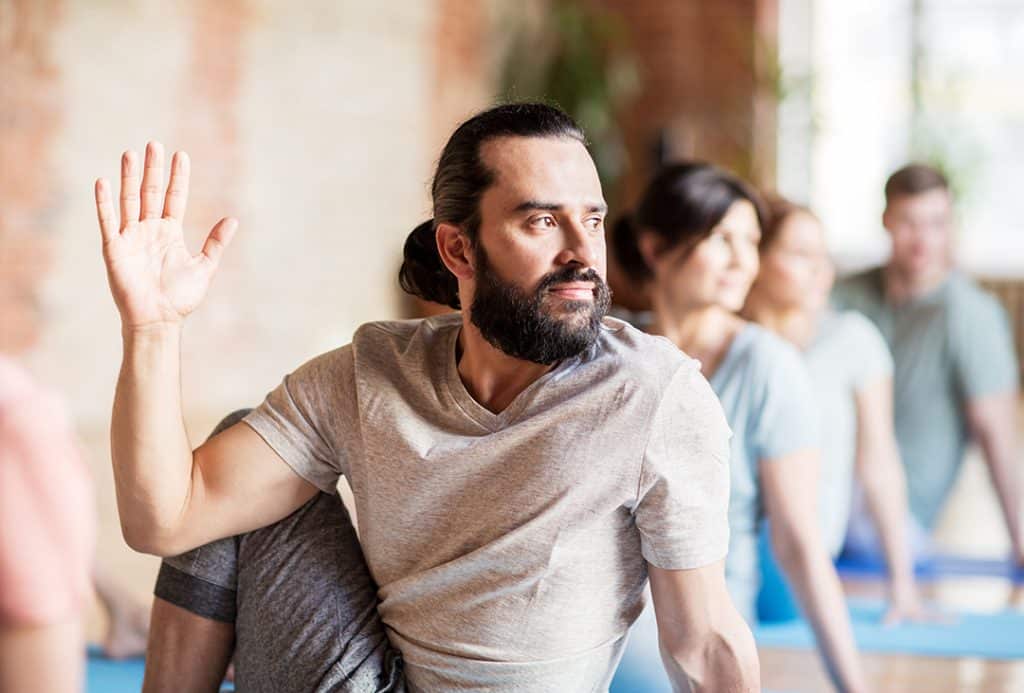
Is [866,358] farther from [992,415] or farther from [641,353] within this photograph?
[641,353]

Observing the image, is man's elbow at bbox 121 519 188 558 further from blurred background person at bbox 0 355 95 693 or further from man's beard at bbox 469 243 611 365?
blurred background person at bbox 0 355 95 693

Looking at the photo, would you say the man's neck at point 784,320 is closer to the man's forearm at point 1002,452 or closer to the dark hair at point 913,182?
the dark hair at point 913,182

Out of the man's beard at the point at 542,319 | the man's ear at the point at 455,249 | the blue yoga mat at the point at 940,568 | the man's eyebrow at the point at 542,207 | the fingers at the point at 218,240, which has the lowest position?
the blue yoga mat at the point at 940,568

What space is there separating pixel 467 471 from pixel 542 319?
0.69ft

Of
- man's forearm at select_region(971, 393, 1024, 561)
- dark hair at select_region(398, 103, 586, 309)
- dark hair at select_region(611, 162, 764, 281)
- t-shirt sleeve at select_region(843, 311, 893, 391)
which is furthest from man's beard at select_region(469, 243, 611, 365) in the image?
man's forearm at select_region(971, 393, 1024, 561)

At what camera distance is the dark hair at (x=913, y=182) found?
12.6 feet

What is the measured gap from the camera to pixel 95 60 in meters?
5.52

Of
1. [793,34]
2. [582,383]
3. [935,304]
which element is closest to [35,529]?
[582,383]

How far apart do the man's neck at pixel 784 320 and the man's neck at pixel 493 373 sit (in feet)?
5.04

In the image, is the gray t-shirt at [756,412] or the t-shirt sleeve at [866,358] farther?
the t-shirt sleeve at [866,358]

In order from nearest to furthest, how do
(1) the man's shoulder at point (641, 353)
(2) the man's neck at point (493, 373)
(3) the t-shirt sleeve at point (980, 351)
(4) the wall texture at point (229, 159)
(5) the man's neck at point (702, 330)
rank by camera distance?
1. (1) the man's shoulder at point (641, 353)
2. (2) the man's neck at point (493, 373)
3. (5) the man's neck at point (702, 330)
4. (3) the t-shirt sleeve at point (980, 351)
5. (4) the wall texture at point (229, 159)

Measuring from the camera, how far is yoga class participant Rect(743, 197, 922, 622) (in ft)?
10.6

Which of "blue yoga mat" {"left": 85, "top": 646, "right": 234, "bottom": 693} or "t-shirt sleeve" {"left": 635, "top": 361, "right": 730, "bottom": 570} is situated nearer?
"t-shirt sleeve" {"left": 635, "top": 361, "right": 730, "bottom": 570}

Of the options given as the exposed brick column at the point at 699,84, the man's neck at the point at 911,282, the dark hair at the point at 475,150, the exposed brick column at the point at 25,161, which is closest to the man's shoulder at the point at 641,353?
the dark hair at the point at 475,150
